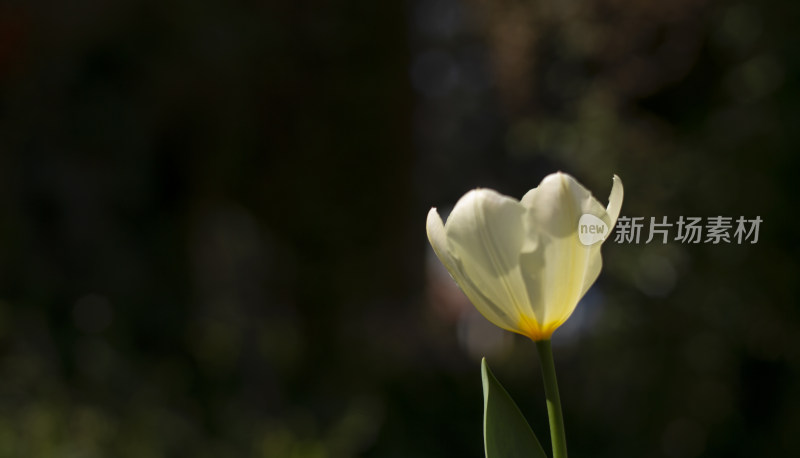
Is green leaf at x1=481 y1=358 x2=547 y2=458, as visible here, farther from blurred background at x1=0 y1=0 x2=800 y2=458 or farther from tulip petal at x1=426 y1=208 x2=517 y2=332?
blurred background at x1=0 y1=0 x2=800 y2=458

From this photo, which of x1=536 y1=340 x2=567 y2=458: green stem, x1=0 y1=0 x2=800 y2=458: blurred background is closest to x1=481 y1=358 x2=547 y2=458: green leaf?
x1=536 y1=340 x2=567 y2=458: green stem

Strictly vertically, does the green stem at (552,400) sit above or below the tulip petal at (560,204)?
below

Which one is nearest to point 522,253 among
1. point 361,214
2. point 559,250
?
point 559,250

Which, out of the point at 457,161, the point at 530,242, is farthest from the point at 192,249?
the point at 530,242

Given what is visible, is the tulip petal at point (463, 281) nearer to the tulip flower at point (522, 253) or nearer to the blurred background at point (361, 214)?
the tulip flower at point (522, 253)

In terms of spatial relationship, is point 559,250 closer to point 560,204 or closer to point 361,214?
point 560,204

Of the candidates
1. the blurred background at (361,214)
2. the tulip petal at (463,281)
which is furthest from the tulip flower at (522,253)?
the blurred background at (361,214)
